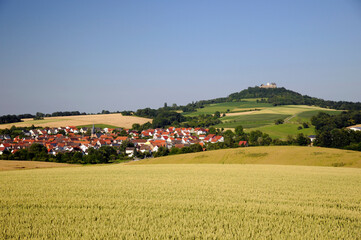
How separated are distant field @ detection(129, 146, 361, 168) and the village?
42.4m

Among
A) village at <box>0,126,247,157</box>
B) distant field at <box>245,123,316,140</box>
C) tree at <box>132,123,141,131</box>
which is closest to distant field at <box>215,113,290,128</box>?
distant field at <box>245,123,316,140</box>

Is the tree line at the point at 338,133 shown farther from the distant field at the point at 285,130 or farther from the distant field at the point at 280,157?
the distant field at the point at 280,157

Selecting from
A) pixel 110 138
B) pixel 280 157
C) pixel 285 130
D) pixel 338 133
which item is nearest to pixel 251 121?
pixel 285 130

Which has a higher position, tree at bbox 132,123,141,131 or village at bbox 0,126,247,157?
tree at bbox 132,123,141,131

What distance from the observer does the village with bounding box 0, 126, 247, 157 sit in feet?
287

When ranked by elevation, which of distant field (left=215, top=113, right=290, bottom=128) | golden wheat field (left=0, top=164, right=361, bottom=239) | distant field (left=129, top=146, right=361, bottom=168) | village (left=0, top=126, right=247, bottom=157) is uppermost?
distant field (left=215, top=113, right=290, bottom=128)

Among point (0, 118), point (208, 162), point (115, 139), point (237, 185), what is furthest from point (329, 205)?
point (0, 118)

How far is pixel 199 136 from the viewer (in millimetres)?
106750

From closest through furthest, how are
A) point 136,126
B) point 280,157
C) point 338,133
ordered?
point 280,157
point 338,133
point 136,126

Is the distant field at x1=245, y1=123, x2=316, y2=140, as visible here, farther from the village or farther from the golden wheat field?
the golden wheat field

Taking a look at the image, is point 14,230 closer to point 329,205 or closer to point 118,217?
point 118,217

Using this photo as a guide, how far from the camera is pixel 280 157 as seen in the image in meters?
36.9

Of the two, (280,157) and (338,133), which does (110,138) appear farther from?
(280,157)

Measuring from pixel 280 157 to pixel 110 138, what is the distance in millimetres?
74142
